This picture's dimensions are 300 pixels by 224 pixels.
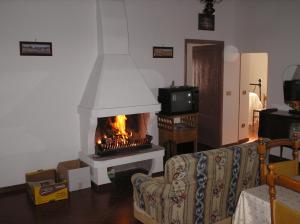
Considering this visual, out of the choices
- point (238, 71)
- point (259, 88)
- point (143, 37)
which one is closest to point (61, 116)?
point (143, 37)

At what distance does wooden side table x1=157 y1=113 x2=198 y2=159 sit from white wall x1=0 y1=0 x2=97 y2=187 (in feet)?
4.49

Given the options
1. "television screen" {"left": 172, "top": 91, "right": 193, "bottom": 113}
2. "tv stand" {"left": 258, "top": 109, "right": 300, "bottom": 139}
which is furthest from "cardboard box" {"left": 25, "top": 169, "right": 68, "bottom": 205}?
"tv stand" {"left": 258, "top": 109, "right": 300, "bottom": 139}

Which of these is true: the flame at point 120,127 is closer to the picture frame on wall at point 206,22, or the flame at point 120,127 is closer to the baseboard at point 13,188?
the baseboard at point 13,188

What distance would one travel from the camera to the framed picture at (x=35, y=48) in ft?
12.4

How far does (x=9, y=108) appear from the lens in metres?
3.81

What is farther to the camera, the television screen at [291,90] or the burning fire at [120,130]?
the television screen at [291,90]

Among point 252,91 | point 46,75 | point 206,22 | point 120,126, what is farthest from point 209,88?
point 46,75

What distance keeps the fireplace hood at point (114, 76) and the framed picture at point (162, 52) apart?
69cm

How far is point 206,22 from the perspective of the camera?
5277mm

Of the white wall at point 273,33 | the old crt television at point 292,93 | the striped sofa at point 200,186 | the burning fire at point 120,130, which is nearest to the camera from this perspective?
the striped sofa at point 200,186

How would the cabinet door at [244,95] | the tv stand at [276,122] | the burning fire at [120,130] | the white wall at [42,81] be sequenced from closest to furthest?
the white wall at [42,81] < the burning fire at [120,130] < the tv stand at [276,122] < the cabinet door at [244,95]

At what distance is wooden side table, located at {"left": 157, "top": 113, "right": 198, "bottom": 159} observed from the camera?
466 centimetres

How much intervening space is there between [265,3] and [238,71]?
1.31 meters

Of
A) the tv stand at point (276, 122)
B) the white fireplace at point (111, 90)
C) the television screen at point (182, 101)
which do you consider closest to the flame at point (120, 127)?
the white fireplace at point (111, 90)
